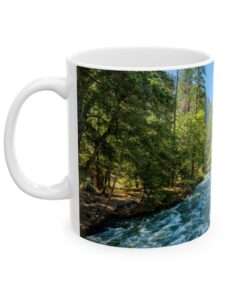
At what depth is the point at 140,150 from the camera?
2.24 metres

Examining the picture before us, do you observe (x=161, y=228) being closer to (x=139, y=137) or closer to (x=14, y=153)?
(x=139, y=137)

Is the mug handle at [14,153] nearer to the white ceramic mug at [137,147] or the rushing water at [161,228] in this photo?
the white ceramic mug at [137,147]

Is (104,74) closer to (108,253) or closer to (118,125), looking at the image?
(118,125)

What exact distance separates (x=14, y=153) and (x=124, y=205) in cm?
30

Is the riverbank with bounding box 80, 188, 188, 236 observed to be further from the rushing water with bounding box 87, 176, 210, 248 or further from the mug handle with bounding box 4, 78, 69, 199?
the mug handle with bounding box 4, 78, 69, 199

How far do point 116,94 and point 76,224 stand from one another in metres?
0.33

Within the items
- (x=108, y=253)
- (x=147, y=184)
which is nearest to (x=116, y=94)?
(x=147, y=184)

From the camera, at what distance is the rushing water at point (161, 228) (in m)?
2.28

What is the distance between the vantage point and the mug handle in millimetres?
2340
